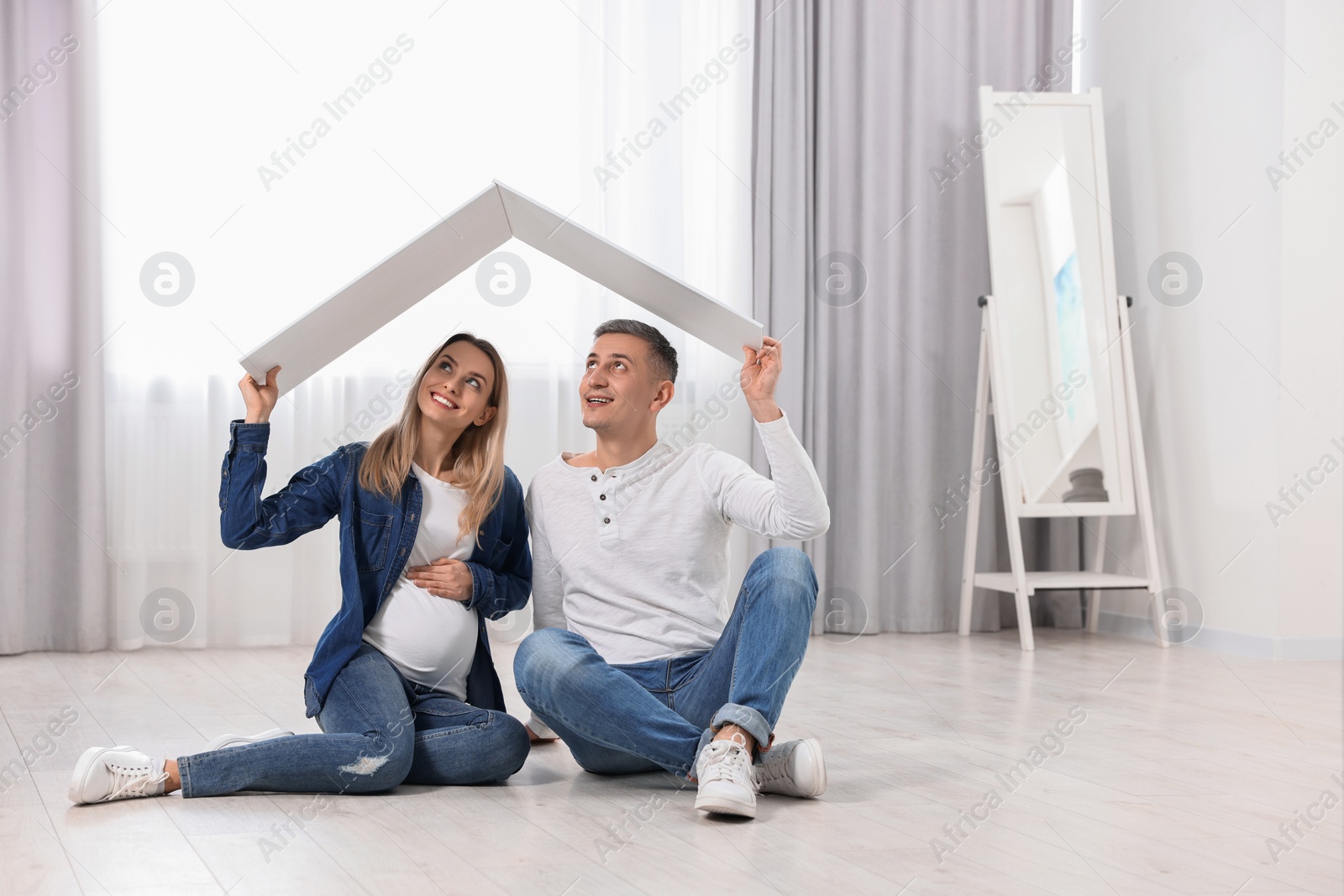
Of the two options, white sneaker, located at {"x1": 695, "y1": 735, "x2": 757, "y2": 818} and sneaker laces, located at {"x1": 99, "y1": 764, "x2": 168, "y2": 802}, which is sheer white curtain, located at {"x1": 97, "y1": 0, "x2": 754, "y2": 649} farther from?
white sneaker, located at {"x1": 695, "y1": 735, "x2": 757, "y2": 818}

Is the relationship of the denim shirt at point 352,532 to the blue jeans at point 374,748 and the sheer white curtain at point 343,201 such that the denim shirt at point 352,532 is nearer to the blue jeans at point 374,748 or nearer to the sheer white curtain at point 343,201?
the blue jeans at point 374,748

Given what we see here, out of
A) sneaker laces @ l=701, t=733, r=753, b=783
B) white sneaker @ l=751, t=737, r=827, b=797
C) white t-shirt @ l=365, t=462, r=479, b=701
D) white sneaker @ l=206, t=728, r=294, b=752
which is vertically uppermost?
white t-shirt @ l=365, t=462, r=479, b=701

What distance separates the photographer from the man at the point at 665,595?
1529 millimetres

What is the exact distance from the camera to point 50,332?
3.04 meters

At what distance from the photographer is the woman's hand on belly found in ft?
5.62

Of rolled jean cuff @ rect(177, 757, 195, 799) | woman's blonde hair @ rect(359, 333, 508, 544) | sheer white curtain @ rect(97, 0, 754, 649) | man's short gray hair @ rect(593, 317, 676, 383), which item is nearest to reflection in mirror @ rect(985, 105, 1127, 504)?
sheer white curtain @ rect(97, 0, 754, 649)

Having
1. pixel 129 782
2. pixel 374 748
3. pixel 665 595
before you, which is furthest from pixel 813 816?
pixel 129 782

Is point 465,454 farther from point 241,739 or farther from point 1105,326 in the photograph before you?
point 1105,326

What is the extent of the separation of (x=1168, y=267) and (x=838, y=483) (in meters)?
1.19

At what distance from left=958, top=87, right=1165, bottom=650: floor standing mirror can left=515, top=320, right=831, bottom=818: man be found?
6.22 feet

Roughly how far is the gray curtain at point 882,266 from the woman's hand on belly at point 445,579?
1.91 m

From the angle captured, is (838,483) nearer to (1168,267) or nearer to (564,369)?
(564,369)

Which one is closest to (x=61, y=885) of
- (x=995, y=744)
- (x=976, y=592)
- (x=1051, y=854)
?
(x=1051, y=854)

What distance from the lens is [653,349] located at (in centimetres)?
179
